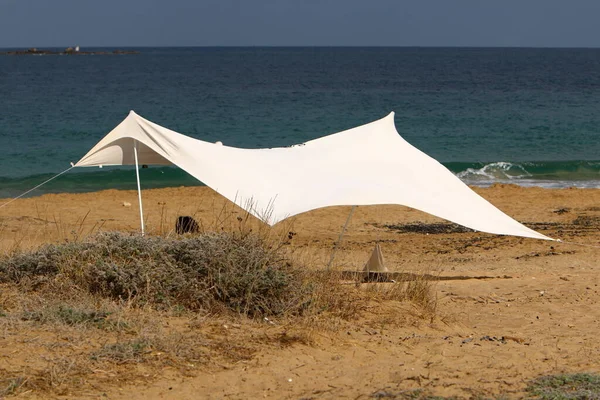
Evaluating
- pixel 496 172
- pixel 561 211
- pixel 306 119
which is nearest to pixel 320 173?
pixel 561 211

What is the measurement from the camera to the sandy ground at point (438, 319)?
18.2ft

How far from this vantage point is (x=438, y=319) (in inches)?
293

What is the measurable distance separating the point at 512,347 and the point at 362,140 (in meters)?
4.69

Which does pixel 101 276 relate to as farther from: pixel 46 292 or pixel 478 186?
pixel 478 186

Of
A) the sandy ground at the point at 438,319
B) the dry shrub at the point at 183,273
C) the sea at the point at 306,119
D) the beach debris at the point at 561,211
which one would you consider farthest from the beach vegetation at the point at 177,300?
the sea at the point at 306,119

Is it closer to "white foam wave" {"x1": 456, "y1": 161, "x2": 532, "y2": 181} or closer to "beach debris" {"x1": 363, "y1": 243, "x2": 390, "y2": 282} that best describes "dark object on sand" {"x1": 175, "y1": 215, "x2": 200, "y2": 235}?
"beach debris" {"x1": 363, "y1": 243, "x2": 390, "y2": 282}

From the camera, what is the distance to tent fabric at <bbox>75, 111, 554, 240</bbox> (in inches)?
360

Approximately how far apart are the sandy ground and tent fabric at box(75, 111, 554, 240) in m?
0.67

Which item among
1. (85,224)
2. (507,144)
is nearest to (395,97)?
(507,144)

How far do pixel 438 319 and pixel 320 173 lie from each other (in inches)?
116

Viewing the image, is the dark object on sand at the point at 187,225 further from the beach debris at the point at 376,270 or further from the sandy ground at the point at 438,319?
the beach debris at the point at 376,270

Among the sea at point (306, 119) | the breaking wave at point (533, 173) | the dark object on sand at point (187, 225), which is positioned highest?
the sea at point (306, 119)

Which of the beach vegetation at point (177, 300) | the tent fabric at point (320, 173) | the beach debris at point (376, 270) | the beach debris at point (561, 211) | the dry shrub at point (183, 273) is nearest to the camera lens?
the beach vegetation at point (177, 300)

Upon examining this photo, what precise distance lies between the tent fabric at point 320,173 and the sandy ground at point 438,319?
665 mm
